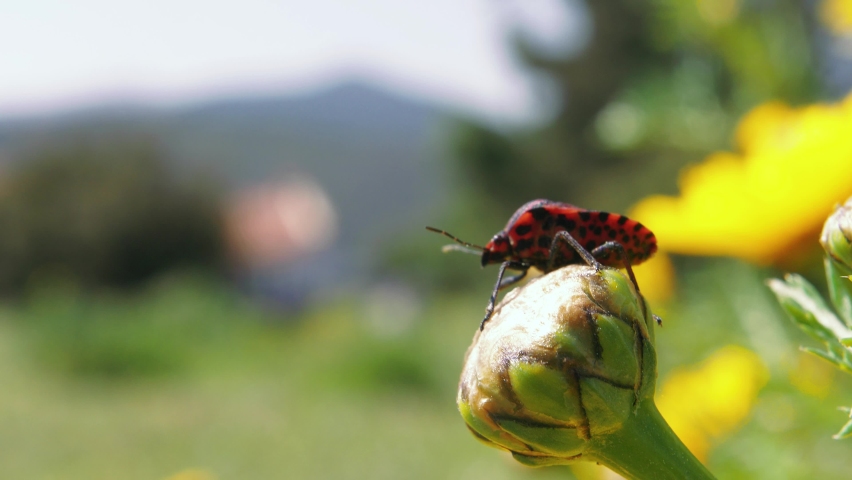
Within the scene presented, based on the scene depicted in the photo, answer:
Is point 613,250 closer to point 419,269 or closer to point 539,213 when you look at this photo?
point 539,213

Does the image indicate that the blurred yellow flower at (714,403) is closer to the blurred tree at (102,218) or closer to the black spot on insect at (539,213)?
the black spot on insect at (539,213)

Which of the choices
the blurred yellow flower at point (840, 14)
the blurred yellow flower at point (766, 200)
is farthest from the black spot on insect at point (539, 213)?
the blurred yellow flower at point (840, 14)

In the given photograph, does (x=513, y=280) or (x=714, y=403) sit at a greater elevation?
(x=513, y=280)

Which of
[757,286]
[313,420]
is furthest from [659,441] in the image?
[313,420]

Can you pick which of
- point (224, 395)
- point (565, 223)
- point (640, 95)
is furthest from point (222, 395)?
point (565, 223)

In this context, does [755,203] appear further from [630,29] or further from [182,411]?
[630,29]
